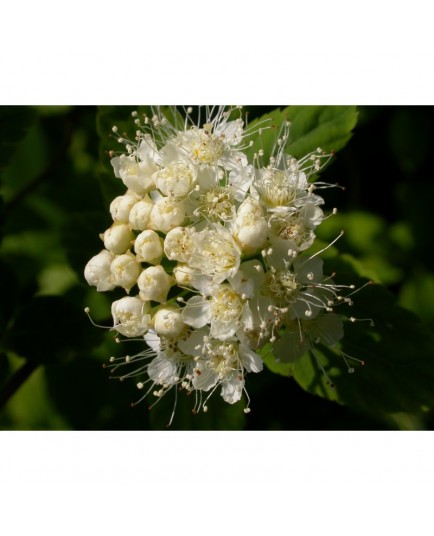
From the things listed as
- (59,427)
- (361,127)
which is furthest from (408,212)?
(59,427)

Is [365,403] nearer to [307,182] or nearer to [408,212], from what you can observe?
[307,182]

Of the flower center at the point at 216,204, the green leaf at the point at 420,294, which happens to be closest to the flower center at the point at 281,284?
the flower center at the point at 216,204

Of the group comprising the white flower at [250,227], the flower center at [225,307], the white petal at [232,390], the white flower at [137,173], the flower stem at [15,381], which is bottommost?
the flower stem at [15,381]

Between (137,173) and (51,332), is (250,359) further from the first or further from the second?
(51,332)

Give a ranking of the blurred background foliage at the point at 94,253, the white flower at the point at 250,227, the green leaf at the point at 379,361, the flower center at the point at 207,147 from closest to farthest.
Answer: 1. the white flower at the point at 250,227
2. the flower center at the point at 207,147
3. the green leaf at the point at 379,361
4. the blurred background foliage at the point at 94,253

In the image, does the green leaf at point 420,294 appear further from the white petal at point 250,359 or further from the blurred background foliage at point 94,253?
the white petal at point 250,359

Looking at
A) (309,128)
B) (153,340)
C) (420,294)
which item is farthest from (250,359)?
(420,294)

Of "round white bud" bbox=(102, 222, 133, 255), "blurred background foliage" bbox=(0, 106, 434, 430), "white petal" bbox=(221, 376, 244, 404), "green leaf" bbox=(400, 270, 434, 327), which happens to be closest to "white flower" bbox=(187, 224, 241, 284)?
"round white bud" bbox=(102, 222, 133, 255)
